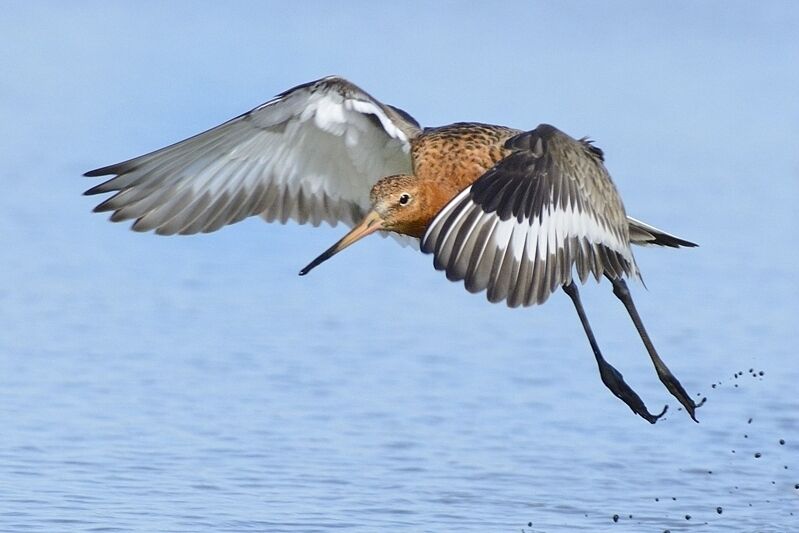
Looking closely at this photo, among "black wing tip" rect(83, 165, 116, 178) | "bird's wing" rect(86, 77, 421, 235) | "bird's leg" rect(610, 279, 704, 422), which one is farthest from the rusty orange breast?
A: "black wing tip" rect(83, 165, 116, 178)

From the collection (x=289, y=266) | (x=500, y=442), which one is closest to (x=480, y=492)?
(x=500, y=442)

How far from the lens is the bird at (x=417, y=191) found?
7898 mm

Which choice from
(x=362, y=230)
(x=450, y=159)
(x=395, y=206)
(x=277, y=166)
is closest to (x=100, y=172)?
(x=277, y=166)

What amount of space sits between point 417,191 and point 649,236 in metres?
1.40

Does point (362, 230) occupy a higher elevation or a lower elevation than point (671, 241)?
lower

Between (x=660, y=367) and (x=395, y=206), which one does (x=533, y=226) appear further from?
(x=660, y=367)

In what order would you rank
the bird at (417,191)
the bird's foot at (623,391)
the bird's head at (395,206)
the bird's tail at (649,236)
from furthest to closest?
the bird's tail at (649,236) → the bird's foot at (623,391) → the bird's head at (395,206) → the bird at (417,191)

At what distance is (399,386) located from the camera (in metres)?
11.3

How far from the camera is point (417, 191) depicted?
884 centimetres

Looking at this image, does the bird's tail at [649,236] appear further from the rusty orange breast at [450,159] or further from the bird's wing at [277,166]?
the bird's wing at [277,166]

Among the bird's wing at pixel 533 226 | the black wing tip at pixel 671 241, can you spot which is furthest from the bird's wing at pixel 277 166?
the black wing tip at pixel 671 241

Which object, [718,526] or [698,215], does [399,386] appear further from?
[698,215]

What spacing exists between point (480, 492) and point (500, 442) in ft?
3.04

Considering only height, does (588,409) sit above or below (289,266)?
below
